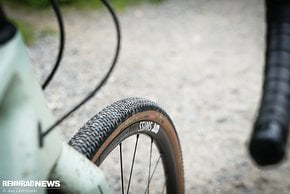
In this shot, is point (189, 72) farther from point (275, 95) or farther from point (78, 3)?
point (78, 3)

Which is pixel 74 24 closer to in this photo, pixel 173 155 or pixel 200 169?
pixel 200 169

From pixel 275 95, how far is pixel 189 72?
0.94 metres

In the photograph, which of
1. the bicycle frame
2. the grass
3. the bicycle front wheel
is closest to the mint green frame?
the bicycle frame

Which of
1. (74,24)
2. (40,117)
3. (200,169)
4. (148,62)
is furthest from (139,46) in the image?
(40,117)

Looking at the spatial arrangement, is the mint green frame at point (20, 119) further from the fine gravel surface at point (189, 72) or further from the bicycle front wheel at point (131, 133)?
the fine gravel surface at point (189, 72)

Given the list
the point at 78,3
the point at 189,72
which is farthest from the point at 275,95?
the point at 78,3

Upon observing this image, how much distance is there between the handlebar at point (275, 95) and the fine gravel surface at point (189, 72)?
0.70 feet

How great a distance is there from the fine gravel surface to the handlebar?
0.21 m

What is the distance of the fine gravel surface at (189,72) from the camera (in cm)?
220

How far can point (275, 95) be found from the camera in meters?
2.04

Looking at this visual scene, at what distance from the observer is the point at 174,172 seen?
4.83 feet

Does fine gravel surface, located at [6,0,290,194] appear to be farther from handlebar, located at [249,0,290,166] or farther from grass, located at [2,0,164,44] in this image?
handlebar, located at [249,0,290,166]

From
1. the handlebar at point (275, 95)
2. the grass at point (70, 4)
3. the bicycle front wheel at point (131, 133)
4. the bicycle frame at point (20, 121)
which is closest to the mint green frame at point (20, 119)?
the bicycle frame at point (20, 121)

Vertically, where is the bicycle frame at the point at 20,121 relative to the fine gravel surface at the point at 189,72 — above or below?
above
